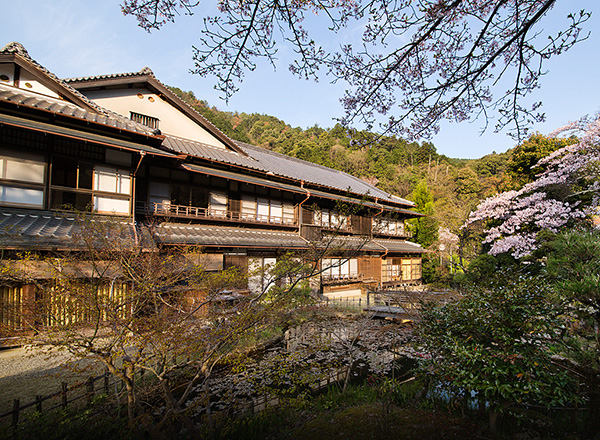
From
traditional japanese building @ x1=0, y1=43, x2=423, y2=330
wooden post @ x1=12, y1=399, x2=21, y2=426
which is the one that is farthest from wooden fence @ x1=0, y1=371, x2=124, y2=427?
traditional japanese building @ x1=0, y1=43, x2=423, y2=330

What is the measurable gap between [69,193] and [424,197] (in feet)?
82.6

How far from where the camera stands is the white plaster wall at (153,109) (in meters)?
12.4

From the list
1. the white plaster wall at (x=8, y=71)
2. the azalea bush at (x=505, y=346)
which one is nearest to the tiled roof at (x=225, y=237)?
the white plaster wall at (x=8, y=71)

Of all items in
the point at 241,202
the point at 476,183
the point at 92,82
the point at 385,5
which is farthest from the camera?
the point at 476,183

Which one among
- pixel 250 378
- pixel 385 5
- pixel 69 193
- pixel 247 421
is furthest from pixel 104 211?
pixel 385 5

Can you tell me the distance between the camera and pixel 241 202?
14.3m

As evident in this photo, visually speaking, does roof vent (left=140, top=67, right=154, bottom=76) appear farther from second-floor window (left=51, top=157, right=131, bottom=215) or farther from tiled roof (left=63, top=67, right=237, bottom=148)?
second-floor window (left=51, top=157, right=131, bottom=215)

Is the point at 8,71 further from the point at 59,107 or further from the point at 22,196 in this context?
the point at 22,196

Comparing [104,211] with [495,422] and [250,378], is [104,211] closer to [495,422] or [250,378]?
[250,378]

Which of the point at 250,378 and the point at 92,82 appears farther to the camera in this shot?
the point at 92,82

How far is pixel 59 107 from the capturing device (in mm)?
8648

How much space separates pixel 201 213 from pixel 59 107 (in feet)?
19.4

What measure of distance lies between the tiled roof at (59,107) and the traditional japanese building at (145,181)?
51 millimetres

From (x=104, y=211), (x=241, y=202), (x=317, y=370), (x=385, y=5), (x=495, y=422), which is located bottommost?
(x=317, y=370)
